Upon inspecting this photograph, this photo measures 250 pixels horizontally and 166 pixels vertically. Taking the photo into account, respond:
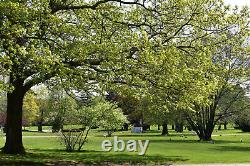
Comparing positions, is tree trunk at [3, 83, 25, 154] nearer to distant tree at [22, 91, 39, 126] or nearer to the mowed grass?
the mowed grass

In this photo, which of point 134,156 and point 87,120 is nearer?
point 134,156

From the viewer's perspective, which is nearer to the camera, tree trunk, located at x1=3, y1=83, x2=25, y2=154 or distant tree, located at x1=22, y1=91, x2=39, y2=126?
tree trunk, located at x1=3, y1=83, x2=25, y2=154

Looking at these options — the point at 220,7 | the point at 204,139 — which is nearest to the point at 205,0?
the point at 220,7

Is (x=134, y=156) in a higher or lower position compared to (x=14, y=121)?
lower

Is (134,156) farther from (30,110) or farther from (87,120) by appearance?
(30,110)

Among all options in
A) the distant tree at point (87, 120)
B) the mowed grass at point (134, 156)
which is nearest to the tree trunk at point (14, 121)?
the mowed grass at point (134, 156)

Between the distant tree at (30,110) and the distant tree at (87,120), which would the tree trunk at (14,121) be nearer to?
the distant tree at (87,120)

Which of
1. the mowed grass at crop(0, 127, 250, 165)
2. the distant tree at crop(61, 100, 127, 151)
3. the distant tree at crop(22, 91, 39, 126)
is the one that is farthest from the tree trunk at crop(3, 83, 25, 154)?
the distant tree at crop(22, 91, 39, 126)

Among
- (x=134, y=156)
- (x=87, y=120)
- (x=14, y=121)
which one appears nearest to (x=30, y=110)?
(x=87, y=120)

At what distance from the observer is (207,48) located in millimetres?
20750

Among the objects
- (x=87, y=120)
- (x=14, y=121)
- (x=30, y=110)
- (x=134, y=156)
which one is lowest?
(x=134, y=156)

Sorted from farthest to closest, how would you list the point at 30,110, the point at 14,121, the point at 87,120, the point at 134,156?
the point at 30,110, the point at 87,120, the point at 134,156, the point at 14,121

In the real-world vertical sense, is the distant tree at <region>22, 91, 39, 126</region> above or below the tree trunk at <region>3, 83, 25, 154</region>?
above

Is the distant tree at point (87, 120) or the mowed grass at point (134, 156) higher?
the distant tree at point (87, 120)
